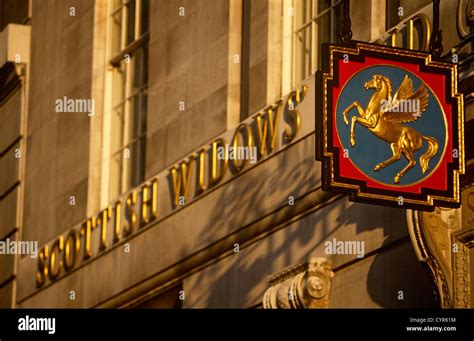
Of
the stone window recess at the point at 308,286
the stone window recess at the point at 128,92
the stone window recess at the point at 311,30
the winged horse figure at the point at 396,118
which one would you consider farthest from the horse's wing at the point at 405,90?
the stone window recess at the point at 128,92

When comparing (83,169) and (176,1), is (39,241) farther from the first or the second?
(176,1)

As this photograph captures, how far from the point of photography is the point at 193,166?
30.0 m

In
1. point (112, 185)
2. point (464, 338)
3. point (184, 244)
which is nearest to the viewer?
point (464, 338)

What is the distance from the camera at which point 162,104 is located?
31.8m

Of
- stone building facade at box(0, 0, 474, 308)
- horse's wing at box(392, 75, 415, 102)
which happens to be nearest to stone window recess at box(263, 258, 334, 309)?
stone building facade at box(0, 0, 474, 308)

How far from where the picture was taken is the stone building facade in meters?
24.3

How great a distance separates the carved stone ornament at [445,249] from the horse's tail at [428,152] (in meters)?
0.93

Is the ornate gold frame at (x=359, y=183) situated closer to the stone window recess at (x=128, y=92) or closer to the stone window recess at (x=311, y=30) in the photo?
the stone window recess at (x=311, y=30)

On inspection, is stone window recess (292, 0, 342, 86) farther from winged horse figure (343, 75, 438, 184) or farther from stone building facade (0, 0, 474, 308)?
winged horse figure (343, 75, 438, 184)

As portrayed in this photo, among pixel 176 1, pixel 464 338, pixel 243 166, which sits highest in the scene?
pixel 176 1

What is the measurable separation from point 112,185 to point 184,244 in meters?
4.49

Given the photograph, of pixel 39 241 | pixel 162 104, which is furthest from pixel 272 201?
pixel 39 241

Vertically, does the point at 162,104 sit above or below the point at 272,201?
above

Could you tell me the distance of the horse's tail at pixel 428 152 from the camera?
21828 mm
